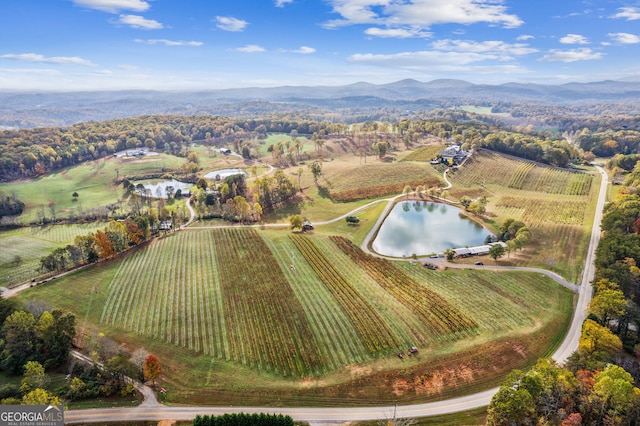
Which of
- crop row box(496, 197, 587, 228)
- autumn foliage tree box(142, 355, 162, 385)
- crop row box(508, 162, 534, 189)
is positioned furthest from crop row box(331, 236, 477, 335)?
crop row box(508, 162, 534, 189)

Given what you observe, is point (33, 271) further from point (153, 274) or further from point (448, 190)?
point (448, 190)

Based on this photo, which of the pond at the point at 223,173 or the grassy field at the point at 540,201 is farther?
the pond at the point at 223,173

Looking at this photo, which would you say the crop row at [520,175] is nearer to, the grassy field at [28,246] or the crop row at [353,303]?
the crop row at [353,303]

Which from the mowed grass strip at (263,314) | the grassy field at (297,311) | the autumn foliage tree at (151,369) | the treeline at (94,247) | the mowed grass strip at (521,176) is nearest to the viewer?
the autumn foliage tree at (151,369)

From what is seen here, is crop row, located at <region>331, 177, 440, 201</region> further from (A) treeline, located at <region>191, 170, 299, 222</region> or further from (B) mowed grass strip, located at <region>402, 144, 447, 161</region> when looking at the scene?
(B) mowed grass strip, located at <region>402, 144, 447, 161</region>

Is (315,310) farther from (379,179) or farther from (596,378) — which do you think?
(379,179)

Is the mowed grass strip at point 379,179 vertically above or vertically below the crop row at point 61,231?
above

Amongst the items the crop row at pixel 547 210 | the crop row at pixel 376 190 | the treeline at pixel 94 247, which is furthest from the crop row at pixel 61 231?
the crop row at pixel 547 210
